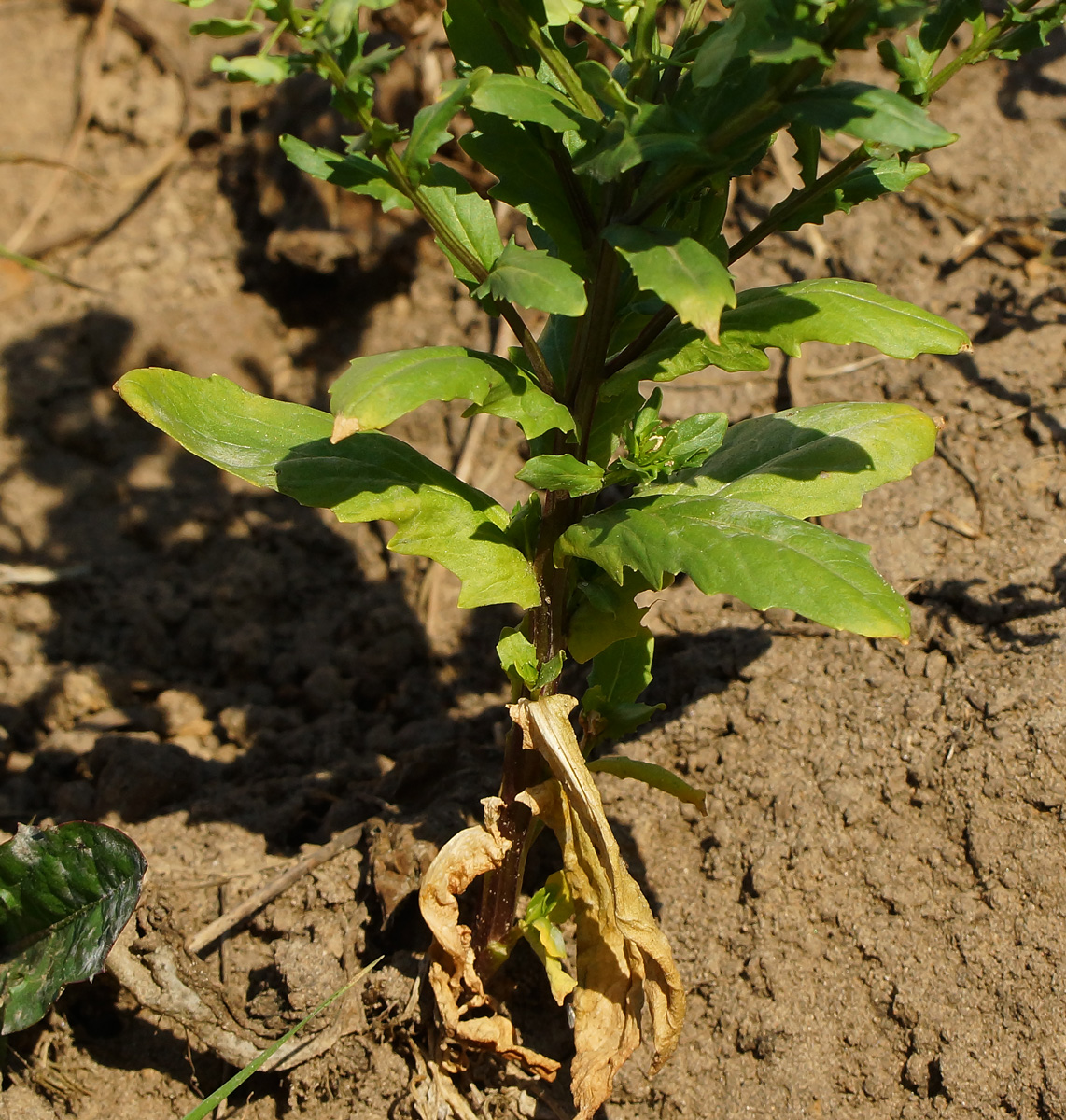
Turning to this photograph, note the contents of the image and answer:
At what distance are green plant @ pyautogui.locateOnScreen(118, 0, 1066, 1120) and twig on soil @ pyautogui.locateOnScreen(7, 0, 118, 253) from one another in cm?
300

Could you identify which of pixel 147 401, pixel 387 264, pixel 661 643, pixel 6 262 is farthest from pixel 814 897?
pixel 6 262

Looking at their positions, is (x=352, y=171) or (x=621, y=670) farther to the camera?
(x=621, y=670)

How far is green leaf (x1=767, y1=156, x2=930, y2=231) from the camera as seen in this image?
1.82 metres

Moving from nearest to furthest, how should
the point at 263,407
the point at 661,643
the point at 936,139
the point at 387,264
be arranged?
the point at 936,139 → the point at 263,407 → the point at 661,643 → the point at 387,264

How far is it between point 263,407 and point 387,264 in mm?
2227

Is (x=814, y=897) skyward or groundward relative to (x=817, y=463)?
groundward

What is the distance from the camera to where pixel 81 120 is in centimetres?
458

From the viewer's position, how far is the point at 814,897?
2396 mm

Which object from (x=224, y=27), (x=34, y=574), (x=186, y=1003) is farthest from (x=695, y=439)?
(x=34, y=574)

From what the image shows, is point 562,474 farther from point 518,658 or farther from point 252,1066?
point 252,1066

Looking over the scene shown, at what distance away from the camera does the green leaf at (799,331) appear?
1723 mm

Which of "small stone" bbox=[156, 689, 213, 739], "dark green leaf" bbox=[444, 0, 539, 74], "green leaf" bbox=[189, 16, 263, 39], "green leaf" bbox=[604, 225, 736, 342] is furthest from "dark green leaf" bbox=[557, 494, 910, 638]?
"small stone" bbox=[156, 689, 213, 739]

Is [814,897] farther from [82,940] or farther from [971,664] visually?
[82,940]

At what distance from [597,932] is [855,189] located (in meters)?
1.46
